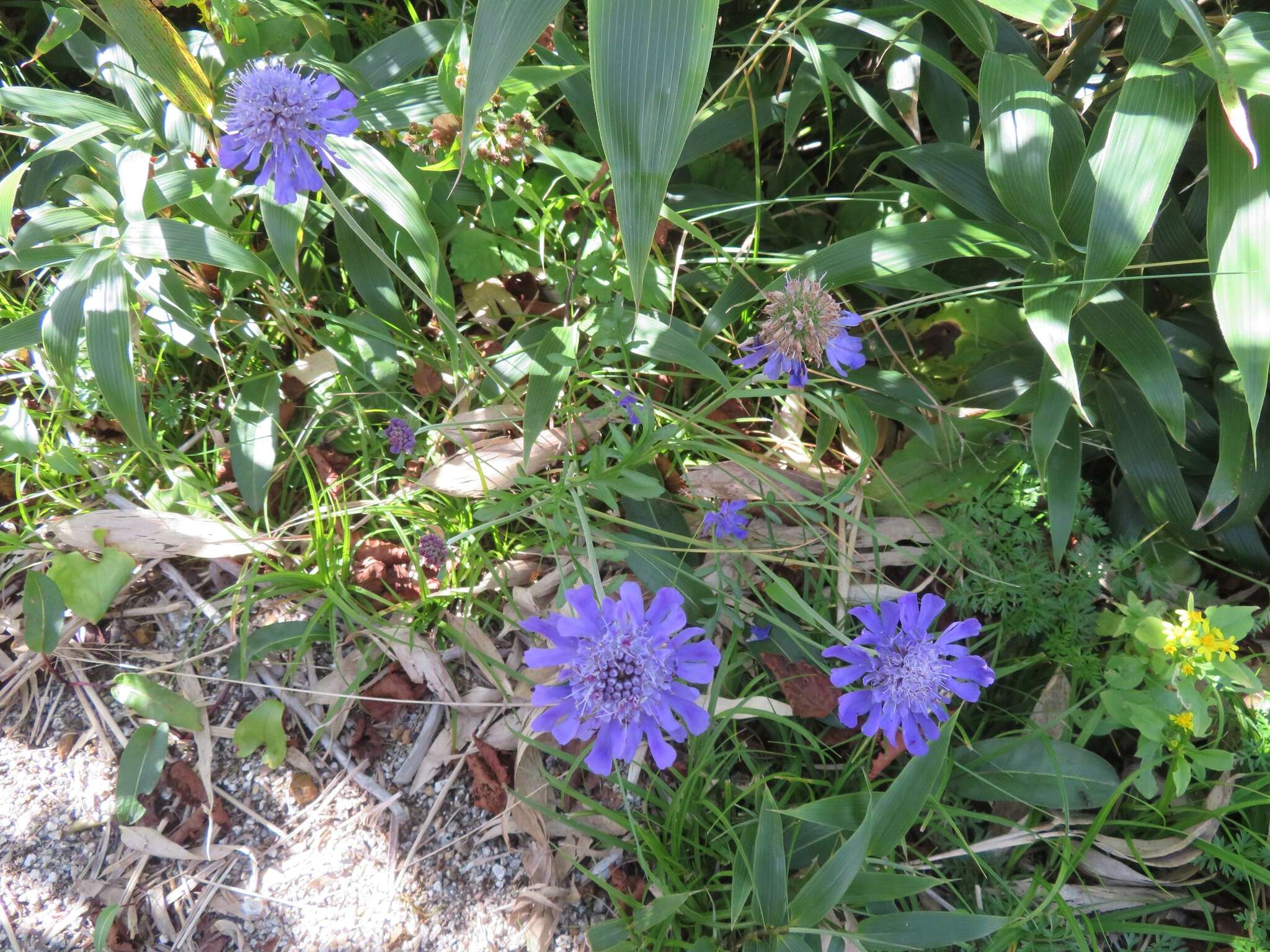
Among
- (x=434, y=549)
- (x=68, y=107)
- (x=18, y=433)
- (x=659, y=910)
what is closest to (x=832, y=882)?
(x=659, y=910)

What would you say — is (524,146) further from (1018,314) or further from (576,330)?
(1018,314)

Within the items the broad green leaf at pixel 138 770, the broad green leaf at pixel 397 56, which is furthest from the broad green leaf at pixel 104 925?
the broad green leaf at pixel 397 56

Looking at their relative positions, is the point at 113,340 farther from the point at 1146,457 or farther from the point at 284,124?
the point at 1146,457

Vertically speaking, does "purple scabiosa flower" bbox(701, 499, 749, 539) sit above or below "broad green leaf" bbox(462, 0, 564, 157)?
below

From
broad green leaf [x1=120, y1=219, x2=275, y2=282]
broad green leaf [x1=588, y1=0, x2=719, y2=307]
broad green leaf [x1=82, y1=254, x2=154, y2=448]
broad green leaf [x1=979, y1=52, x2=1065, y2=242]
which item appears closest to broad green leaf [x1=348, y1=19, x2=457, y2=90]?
broad green leaf [x1=120, y1=219, x2=275, y2=282]

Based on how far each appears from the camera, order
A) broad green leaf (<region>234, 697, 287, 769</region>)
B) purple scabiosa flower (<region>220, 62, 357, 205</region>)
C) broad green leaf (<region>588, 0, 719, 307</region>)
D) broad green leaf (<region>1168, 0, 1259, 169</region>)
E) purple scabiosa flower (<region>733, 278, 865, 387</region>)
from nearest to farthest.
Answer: broad green leaf (<region>588, 0, 719, 307</region>) < broad green leaf (<region>1168, 0, 1259, 169</region>) < purple scabiosa flower (<region>220, 62, 357, 205</region>) < purple scabiosa flower (<region>733, 278, 865, 387</region>) < broad green leaf (<region>234, 697, 287, 769</region>)

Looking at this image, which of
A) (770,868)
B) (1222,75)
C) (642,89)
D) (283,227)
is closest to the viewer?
(642,89)

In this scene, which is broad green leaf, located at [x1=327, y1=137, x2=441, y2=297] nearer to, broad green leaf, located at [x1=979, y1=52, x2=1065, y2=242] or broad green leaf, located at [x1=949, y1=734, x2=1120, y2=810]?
broad green leaf, located at [x1=979, y1=52, x2=1065, y2=242]

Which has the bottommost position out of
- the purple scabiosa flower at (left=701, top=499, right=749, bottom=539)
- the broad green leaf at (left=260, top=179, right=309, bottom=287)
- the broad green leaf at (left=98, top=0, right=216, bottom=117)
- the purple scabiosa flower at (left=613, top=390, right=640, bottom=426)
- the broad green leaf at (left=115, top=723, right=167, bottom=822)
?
the broad green leaf at (left=115, top=723, right=167, bottom=822)
